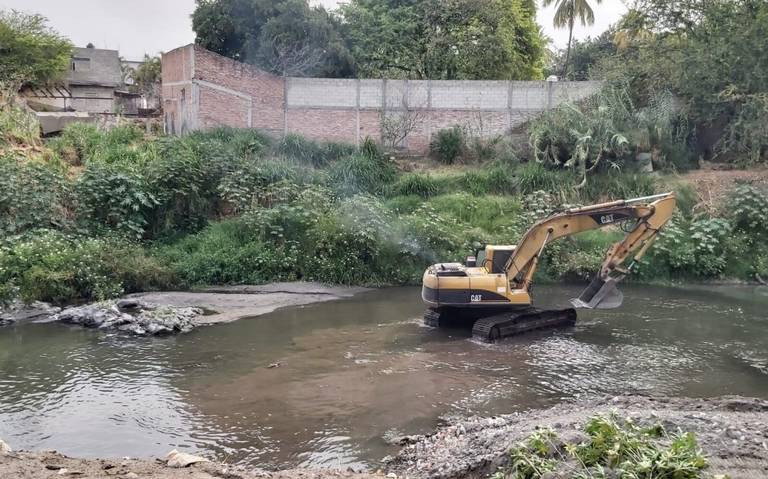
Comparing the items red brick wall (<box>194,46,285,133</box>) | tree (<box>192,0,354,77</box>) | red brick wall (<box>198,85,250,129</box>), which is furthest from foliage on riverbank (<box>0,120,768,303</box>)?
tree (<box>192,0,354,77</box>)

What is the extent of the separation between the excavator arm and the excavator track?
596 mm

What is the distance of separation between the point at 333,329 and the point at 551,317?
170 inches

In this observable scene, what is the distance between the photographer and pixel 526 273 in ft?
41.0

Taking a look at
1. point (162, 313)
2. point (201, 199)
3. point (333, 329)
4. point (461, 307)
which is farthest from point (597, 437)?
point (201, 199)

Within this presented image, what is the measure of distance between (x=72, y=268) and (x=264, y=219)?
5129mm

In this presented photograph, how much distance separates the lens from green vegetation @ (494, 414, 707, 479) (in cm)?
507

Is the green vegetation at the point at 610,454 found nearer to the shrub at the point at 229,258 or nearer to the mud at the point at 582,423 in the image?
the mud at the point at 582,423

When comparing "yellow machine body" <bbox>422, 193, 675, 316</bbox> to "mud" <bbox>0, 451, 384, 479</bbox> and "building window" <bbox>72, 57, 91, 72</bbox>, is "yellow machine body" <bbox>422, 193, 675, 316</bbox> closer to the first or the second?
"mud" <bbox>0, 451, 384, 479</bbox>

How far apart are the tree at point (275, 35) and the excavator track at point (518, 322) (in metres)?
16.4

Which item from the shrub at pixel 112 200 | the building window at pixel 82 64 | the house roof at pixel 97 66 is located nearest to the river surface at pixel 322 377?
the shrub at pixel 112 200

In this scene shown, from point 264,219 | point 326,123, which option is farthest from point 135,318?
point 326,123

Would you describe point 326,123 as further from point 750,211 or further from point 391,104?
point 750,211

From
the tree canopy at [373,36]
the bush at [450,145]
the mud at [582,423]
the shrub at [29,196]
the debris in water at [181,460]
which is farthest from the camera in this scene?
the tree canopy at [373,36]

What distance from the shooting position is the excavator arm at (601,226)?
12.1 metres
